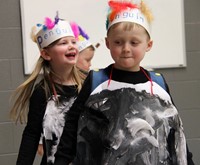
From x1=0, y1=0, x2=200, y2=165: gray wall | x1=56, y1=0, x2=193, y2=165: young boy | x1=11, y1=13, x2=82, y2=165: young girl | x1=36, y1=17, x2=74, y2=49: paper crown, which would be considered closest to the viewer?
x1=56, y1=0, x2=193, y2=165: young boy

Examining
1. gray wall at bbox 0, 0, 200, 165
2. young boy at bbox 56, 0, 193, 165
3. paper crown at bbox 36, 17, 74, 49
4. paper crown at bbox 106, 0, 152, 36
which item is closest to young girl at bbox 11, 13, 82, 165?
paper crown at bbox 36, 17, 74, 49

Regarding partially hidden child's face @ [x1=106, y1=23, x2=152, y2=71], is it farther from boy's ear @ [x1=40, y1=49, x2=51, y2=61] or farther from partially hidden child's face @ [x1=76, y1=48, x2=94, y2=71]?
partially hidden child's face @ [x1=76, y1=48, x2=94, y2=71]

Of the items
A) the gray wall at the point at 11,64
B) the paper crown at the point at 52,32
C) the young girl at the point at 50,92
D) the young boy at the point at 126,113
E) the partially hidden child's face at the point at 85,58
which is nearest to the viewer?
the young boy at the point at 126,113

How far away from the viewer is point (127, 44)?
4.35ft

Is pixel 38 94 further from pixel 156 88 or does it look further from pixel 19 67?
pixel 19 67

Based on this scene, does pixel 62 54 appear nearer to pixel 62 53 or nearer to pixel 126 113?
pixel 62 53

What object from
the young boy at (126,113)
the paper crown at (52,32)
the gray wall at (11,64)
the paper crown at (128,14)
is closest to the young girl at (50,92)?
the paper crown at (52,32)

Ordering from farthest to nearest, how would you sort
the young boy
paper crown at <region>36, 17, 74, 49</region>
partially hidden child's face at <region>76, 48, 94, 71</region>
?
1. partially hidden child's face at <region>76, 48, 94, 71</region>
2. paper crown at <region>36, 17, 74, 49</region>
3. the young boy

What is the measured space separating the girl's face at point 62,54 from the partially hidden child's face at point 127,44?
21.0 inches

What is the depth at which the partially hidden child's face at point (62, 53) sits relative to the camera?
187cm

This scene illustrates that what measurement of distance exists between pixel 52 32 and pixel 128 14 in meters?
0.62

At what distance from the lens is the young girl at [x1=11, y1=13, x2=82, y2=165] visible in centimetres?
178

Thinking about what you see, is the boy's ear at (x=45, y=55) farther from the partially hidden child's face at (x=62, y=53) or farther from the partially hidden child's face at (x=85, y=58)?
the partially hidden child's face at (x=85, y=58)

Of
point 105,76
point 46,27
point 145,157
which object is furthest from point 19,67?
point 145,157
